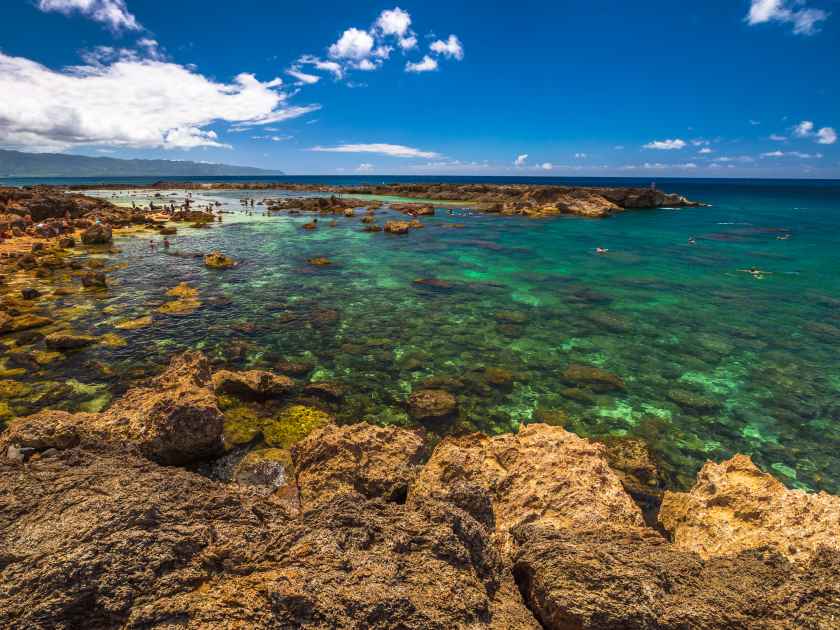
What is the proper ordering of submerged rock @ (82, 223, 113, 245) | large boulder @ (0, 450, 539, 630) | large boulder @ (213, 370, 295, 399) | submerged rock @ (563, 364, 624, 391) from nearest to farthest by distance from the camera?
large boulder @ (0, 450, 539, 630) → large boulder @ (213, 370, 295, 399) → submerged rock @ (563, 364, 624, 391) → submerged rock @ (82, 223, 113, 245)

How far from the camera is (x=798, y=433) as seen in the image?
1217 centimetres

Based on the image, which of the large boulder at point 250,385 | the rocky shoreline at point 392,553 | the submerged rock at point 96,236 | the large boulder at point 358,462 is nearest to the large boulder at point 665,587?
the rocky shoreline at point 392,553

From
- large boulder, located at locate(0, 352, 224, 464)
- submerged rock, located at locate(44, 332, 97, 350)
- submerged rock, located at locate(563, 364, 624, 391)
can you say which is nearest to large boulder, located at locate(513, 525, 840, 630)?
large boulder, located at locate(0, 352, 224, 464)

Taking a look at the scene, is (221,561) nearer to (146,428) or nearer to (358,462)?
(358,462)

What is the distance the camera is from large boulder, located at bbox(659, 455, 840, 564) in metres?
6.24

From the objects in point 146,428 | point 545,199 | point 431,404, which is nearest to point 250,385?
point 146,428

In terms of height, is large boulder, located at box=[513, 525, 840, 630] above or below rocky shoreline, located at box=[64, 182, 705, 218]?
below

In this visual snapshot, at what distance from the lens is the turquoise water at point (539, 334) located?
12.7 m

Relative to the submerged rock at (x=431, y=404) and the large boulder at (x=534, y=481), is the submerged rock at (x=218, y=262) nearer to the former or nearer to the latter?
the submerged rock at (x=431, y=404)

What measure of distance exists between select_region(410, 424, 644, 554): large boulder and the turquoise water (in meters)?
3.32

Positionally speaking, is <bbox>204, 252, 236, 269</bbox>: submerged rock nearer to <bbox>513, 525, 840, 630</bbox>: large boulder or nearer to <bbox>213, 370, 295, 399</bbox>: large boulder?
<bbox>213, 370, 295, 399</bbox>: large boulder

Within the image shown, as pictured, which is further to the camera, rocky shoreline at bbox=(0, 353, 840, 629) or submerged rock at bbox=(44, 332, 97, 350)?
submerged rock at bbox=(44, 332, 97, 350)

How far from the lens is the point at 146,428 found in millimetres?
8883

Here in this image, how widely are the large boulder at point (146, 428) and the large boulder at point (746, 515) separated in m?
10.2
